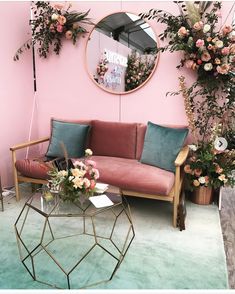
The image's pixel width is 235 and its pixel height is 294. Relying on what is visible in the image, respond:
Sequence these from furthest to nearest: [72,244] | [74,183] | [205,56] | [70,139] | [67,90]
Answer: [67,90] → [70,139] → [205,56] → [72,244] → [74,183]

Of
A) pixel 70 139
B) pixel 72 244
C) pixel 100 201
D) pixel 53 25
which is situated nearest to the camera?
pixel 100 201

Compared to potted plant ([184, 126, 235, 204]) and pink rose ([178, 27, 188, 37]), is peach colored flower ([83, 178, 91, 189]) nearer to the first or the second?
potted plant ([184, 126, 235, 204])

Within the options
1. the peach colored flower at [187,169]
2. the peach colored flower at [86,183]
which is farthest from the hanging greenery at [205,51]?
the peach colored flower at [86,183]

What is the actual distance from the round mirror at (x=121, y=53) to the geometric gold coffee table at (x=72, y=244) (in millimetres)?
1592

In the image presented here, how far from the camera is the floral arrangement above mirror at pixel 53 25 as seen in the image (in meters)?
3.08

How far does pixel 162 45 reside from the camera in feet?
9.63

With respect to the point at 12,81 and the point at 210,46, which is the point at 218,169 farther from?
the point at 12,81

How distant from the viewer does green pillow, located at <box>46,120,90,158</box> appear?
2.98 metres

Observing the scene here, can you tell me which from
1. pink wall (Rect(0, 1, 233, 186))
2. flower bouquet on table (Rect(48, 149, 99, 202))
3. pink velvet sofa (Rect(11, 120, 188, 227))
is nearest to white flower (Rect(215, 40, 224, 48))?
pink wall (Rect(0, 1, 233, 186))

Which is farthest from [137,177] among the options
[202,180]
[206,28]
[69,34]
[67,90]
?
[69,34]

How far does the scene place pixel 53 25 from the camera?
10.2 feet

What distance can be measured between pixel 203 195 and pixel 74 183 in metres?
1.61

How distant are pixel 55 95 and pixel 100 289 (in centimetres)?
255

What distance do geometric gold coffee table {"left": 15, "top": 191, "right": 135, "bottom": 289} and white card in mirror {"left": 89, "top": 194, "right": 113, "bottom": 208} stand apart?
27 millimetres
